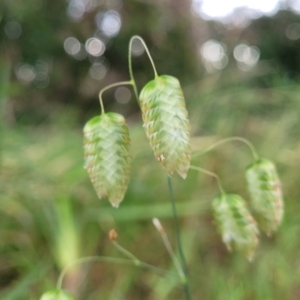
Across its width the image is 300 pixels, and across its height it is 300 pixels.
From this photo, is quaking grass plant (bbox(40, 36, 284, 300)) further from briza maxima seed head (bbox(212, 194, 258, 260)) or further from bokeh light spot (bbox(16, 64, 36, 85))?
bokeh light spot (bbox(16, 64, 36, 85))

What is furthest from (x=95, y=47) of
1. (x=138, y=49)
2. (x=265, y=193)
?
(x=265, y=193)

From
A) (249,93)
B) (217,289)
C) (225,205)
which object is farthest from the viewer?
(249,93)

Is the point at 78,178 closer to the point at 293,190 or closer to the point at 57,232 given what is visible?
the point at 57,232

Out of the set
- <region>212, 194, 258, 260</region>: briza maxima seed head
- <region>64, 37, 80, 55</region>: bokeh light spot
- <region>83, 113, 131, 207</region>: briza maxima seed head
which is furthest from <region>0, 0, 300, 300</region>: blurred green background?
<region>64, 37, 80, 55</region>: bokeh light spot

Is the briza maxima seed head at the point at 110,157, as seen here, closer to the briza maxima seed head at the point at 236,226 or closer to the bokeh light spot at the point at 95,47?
the briza maxima seed head at the point at 236,226

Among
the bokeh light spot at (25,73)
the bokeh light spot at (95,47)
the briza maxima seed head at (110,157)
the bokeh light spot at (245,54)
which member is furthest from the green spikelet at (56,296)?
the bokeh light spot at (95,47)

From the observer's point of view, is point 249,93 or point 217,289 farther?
point 249,93

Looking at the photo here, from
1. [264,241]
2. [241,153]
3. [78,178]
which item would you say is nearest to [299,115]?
[241,153]
